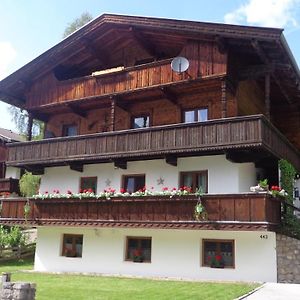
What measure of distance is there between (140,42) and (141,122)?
3.42m

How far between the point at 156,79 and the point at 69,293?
9.24 m

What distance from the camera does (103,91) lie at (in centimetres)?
1995

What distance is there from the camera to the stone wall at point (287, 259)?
15367mm

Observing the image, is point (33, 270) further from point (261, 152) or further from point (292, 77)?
point (292, 77)

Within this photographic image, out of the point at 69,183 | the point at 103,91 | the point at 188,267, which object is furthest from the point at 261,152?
the point at 69,183

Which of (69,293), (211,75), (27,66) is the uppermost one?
(27,66)

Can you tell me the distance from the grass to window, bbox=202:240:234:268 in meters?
1.63

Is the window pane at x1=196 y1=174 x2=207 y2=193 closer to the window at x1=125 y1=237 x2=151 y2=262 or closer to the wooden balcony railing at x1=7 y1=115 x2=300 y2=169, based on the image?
the wooden balcony railing at x1=7 y1=115 x2=300 y2=169

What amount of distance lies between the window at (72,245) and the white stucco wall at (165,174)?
6.92 feet

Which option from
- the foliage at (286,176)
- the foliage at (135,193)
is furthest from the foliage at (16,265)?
the foliage at (286,176)

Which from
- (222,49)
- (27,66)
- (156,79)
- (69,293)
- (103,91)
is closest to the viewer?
(69,293)

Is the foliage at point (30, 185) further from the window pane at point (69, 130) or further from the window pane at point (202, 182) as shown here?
the window pane at point (202, 182)

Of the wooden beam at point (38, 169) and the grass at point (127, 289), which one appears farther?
the wooden beam at point (38, 169)

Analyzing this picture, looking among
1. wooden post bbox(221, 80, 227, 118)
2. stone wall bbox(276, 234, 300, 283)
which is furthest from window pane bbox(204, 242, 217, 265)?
wooden post bbox(221, 80, 227, 118)
